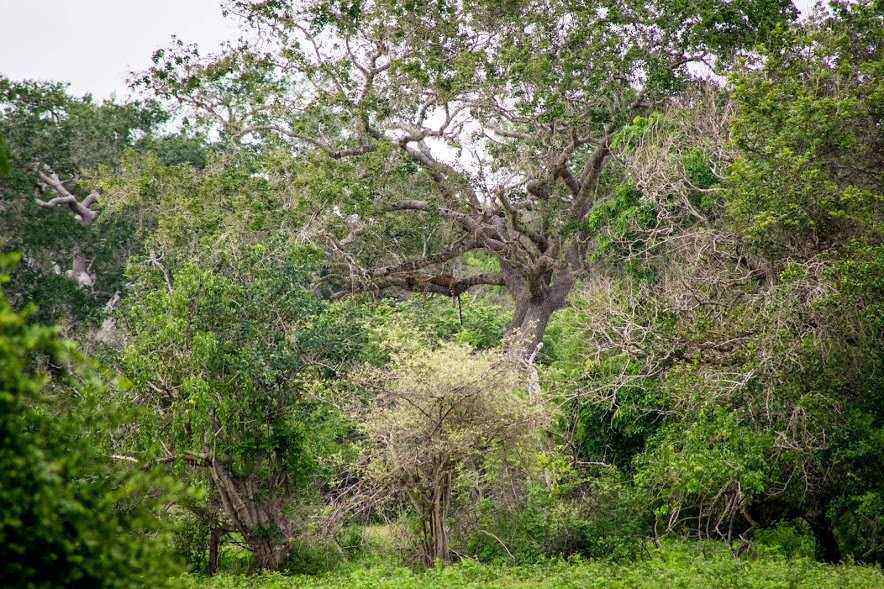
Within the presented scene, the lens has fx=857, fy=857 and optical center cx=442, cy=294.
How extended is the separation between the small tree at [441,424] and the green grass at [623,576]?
43.4 inches

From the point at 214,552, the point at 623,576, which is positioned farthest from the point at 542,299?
the point at 623,576

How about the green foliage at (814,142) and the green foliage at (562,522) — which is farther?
the green foliage at (562,522)

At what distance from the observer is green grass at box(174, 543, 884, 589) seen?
9.39 m

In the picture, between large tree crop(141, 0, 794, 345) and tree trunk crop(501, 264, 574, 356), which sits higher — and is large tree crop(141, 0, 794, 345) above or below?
above

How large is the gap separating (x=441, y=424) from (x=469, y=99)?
749cm

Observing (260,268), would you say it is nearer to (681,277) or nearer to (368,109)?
(368,109)

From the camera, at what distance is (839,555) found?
13055 mm

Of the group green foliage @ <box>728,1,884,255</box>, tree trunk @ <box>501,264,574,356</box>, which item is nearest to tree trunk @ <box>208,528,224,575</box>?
tree trunk @ <box>501,264,574,356</box>

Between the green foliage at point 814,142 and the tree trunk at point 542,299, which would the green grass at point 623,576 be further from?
the tree trunk at point 542,299

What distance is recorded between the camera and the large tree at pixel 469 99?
615 inches

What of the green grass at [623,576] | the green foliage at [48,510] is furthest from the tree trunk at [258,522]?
the green foliage at [48,510]

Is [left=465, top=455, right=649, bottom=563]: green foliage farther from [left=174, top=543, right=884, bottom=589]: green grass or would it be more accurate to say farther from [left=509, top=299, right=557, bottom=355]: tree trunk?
[left=509, top=299, right=557, bottom=355]: tree trunk

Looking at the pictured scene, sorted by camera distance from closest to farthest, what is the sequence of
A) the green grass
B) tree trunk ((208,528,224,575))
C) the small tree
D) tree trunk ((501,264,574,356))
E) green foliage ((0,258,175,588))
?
green foliage ((0,258,175,588))
the green grass
the small tree
tree trunk ((208,528,224,575))
tree trunk ((501,264,574,356))

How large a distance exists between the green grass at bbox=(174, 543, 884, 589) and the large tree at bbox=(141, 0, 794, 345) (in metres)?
6.40
